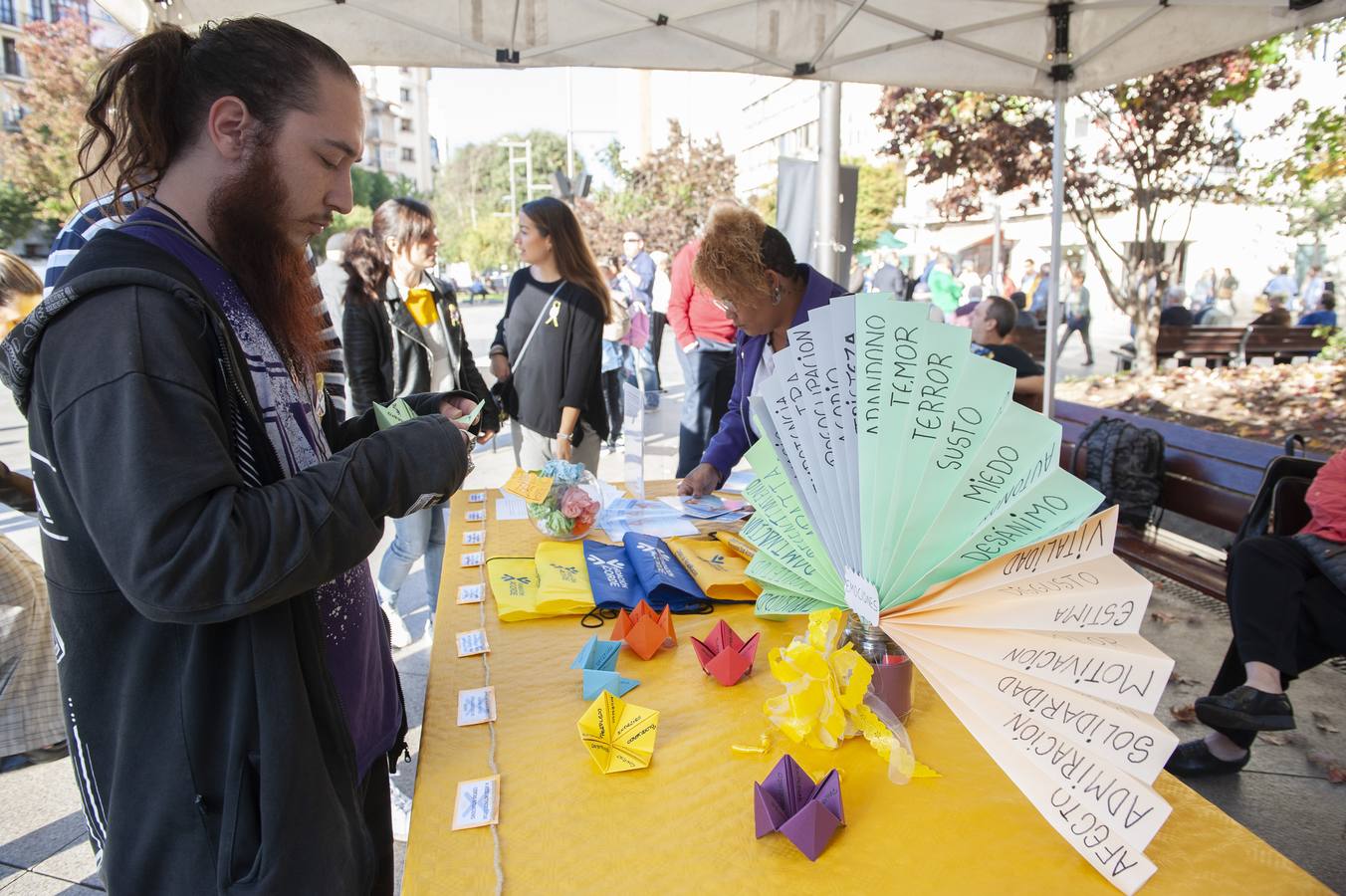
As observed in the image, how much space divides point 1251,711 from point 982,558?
6.09ft

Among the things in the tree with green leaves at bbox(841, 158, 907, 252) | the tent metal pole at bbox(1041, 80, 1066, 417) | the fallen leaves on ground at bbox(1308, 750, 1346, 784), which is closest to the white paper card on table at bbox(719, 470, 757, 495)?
the fallen leaves on ground at bbox(1308, 750, 1346, 784)

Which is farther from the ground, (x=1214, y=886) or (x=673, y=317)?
(x=673, y=317)

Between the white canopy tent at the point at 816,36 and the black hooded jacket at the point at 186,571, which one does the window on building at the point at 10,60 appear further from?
the black hooded jacket at the point at 186,571

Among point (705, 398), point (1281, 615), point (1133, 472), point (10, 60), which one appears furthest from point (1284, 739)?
point (10, 60)

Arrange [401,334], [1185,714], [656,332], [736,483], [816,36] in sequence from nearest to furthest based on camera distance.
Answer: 1. [736,483]
2. [1185,714]
3. [401,334]
4. [816,36]
5. [656,332]

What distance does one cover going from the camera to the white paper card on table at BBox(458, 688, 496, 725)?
4.50 feet

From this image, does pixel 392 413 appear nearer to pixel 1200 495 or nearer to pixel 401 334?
pixel 401 334

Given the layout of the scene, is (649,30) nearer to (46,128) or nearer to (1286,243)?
(1286,243)

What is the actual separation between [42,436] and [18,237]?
35.1 meters

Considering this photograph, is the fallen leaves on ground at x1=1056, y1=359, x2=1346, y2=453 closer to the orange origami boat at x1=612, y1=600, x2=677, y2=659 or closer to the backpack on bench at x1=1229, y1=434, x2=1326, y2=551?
the backpack on bench at x1=1229, y1=434, x2=1326, y2=551

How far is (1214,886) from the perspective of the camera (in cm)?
99

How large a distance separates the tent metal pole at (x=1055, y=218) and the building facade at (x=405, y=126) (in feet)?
286

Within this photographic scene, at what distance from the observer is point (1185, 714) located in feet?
9.88

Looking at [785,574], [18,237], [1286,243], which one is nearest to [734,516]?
→ [785,574]
